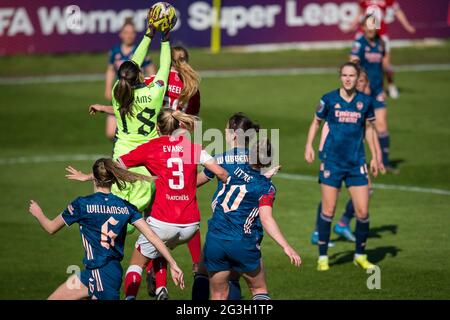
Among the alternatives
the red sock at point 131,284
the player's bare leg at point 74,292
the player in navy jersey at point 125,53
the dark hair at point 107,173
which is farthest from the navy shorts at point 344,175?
the player in navy jersey at point 125,53

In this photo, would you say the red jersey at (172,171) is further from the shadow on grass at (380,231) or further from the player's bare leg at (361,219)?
the shadow on grass at (380,231)

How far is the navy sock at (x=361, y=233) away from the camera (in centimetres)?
1317

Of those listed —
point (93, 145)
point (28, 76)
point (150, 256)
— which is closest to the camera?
point (150, 256)

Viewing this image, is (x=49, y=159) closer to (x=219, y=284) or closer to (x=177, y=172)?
(x=177, y=172)

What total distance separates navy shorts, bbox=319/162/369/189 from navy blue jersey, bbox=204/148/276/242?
3.19 meters

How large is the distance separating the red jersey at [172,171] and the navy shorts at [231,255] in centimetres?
73

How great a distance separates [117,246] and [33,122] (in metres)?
14.7

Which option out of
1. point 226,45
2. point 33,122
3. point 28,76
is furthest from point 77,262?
point 226,45

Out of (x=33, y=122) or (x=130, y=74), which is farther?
(x=33, y=122)

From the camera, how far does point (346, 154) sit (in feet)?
43.0

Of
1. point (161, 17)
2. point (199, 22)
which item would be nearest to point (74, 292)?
point (161, 17)

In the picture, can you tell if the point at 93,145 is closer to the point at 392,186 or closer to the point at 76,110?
the point at 76,110

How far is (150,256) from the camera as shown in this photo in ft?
36.2

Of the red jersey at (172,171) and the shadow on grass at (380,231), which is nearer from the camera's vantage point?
the red jersey at (172,171)
